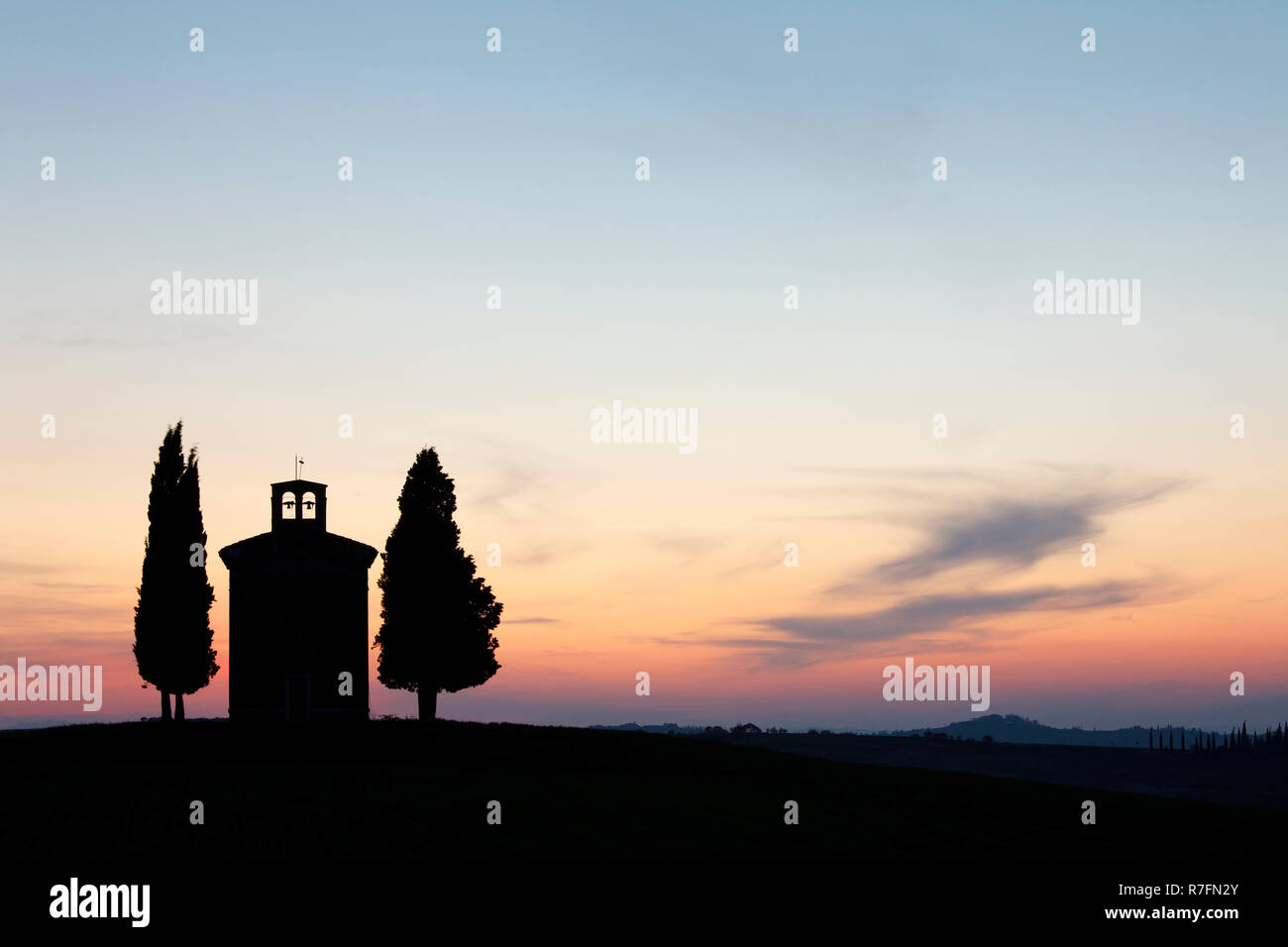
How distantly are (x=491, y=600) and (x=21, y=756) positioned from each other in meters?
23.8

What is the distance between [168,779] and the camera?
4403cm

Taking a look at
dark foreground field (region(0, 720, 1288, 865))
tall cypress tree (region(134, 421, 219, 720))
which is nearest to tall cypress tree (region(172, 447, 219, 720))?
tall cypress tree (region(134, 421, 219, 720))

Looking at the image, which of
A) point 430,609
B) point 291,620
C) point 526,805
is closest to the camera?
point 526,805

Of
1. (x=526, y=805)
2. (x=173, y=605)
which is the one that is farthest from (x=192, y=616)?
(x=526, y=805)

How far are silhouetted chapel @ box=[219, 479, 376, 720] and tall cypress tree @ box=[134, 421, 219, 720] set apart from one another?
3.18 m

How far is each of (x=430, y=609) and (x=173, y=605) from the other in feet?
41.6

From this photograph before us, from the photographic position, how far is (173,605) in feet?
215

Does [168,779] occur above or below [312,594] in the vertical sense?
below

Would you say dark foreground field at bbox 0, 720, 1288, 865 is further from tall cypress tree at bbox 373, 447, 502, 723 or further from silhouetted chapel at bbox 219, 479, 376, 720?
tall cypress tree at bbox 373, 447, 502, 723

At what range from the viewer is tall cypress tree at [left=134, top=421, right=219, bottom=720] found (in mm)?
65250

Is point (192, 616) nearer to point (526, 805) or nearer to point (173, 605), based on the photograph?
point (173, 605)
